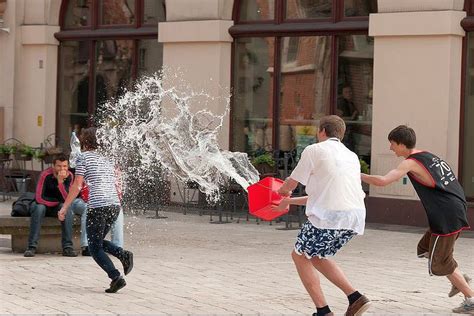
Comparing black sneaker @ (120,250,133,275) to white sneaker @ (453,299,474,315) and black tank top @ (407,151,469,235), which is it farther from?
white sneaker @ (453,299,474,315)

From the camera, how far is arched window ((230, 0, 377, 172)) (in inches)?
782

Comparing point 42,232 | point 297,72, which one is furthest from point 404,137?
point 297,72

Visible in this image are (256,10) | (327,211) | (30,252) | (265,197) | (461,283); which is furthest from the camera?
(256,10)

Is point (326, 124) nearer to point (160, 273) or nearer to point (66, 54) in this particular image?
point (160, 273)

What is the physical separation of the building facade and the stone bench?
20.3 ft

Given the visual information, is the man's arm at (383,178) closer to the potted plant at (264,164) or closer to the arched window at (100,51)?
the potted plant at (264,164)

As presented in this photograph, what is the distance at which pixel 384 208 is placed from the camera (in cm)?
1905

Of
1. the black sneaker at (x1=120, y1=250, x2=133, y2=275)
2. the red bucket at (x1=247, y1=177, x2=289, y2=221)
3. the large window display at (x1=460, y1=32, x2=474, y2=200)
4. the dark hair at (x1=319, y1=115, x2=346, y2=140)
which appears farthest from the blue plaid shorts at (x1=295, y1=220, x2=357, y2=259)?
the large window display at (x1=460, y1=32, x2=474, y2=200)

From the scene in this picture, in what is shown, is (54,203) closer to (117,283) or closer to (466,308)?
(117,283)

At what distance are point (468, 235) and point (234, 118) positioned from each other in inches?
220

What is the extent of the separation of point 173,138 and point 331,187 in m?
9.59

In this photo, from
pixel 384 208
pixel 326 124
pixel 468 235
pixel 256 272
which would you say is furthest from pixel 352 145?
pixel 326 124

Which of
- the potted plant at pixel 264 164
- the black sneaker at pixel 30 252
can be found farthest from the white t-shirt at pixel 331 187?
the potted plant at pixel 264 164

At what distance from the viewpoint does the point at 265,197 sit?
1027 cm
